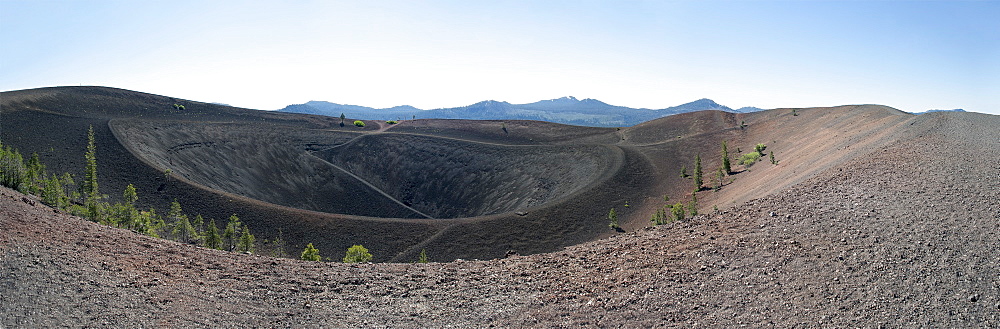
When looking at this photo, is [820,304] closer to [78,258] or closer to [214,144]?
[78,258]

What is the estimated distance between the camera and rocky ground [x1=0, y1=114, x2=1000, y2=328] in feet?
32.8

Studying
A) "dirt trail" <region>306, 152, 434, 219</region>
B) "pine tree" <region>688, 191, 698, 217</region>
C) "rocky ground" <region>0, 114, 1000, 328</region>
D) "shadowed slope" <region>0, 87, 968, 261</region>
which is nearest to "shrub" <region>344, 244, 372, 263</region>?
"shadowed slope" <region>0, 87, 968, 261</region>

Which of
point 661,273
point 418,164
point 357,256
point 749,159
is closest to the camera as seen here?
point 661,273

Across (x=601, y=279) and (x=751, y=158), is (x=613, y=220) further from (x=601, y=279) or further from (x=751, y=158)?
(x=601, y=279)

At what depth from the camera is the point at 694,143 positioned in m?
59.4

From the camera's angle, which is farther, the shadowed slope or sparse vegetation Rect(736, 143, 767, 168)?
sparse vegetation Rect(736, 143, 767, 168)

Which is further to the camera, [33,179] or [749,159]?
[749,159]

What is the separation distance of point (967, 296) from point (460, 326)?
1003cm

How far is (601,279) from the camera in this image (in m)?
12.8

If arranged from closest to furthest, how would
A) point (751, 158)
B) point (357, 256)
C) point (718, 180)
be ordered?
point (357, 256), point (718, 180), point (751, 158)

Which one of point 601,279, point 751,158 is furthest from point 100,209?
point 751,158

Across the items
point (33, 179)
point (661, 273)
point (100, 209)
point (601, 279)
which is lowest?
point (100, 209)

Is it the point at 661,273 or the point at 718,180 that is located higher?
the point at 718,180

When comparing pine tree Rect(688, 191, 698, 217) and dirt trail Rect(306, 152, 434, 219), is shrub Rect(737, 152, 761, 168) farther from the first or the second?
dirt trail Rect(306, 152, 434, 219)
